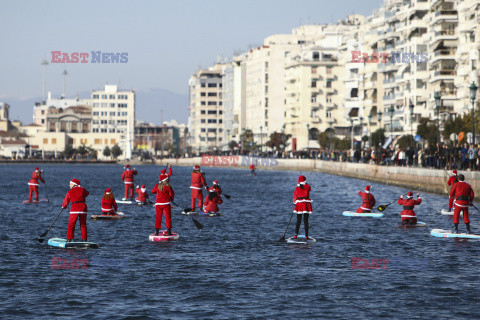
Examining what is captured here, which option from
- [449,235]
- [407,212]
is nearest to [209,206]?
[407,212]

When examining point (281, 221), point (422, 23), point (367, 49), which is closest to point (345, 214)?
point (281, 221)

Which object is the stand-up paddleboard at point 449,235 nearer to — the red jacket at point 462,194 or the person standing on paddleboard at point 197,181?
the red jacket at point 462,194

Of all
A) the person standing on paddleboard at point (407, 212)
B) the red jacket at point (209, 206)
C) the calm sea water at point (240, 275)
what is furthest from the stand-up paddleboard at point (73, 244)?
the person standing on paddleboard at point (407, 212)

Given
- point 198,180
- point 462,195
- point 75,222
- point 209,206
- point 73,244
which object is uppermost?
point 198,180

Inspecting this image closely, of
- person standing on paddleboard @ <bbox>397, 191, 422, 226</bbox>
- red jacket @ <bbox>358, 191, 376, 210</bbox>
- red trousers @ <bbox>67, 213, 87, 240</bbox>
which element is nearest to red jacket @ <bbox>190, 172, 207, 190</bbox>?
red jacket @ <bbox>358, 191, 376, 210</bbox>

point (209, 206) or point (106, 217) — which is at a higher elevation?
point (209, 206)

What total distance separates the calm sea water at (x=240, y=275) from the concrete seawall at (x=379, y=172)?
2245 cm

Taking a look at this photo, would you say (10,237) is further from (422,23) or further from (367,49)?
(367,49)

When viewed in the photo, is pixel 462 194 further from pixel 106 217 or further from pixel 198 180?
pixel 106 217

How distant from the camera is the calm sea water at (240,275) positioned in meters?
21.5

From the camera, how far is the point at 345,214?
48.6 m

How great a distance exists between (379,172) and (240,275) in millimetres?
66465

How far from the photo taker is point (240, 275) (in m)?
26.2

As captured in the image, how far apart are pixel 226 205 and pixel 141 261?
31127 mm
